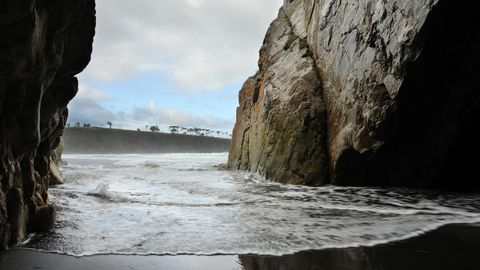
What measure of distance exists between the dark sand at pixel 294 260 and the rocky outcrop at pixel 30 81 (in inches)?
16.7

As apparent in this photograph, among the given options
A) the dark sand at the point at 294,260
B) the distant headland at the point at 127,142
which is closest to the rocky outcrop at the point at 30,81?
the dark sand at the point at 294,260

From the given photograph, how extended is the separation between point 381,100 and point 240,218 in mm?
3656

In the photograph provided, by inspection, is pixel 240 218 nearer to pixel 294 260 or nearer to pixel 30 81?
pixel 294 260

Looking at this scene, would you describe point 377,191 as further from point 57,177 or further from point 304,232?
point 57,177

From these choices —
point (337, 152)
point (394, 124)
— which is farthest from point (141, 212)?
point (394, 124)

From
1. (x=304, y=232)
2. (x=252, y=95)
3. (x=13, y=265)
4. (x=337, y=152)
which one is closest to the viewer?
(x=13, y=265)

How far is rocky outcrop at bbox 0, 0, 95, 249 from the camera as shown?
2.48 metres

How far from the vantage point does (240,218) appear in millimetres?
4199

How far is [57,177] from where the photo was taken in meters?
7.00

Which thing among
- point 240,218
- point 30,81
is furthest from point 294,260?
point 30,81

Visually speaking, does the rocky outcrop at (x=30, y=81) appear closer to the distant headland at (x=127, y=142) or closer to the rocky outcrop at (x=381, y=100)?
the rocky outcrop at (x=381, y=100)

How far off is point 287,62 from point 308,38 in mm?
851

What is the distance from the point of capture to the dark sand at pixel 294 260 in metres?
2.52

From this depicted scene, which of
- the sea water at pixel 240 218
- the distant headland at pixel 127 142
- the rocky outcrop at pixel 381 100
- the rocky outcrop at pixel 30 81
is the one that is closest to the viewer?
the rocky outcrop at pixel 30 81
